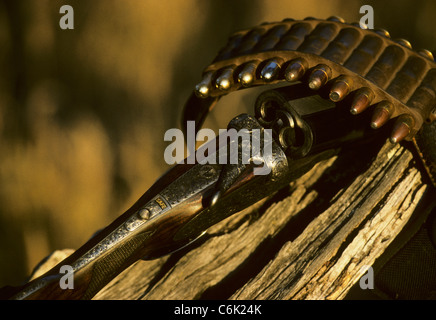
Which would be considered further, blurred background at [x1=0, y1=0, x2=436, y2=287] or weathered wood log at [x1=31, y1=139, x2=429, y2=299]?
blurred background at [x1=0, y1=0, x2=436, y2=287]

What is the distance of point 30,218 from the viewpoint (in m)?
1.89

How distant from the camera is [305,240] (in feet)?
3.91

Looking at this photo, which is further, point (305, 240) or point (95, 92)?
point (95, 92)

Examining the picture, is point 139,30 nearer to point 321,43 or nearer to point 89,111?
point 89,111

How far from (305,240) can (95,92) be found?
3.64 ft

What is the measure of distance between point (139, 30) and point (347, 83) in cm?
109

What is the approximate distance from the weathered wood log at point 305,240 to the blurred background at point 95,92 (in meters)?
0.66

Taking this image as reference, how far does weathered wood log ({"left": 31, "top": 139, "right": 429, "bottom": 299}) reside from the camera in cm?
111

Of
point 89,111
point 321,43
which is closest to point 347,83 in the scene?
point 321,43

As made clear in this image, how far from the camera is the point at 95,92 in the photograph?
1808 millimetres

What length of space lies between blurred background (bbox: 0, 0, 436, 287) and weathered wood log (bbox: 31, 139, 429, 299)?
66 cm

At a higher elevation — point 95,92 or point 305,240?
point 95,92

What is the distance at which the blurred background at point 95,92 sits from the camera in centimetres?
170

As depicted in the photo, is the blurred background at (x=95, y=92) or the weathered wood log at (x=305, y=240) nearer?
the weathered wood log at (x=305, y=240)
